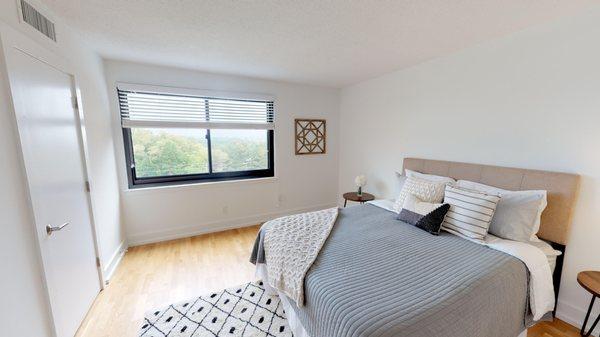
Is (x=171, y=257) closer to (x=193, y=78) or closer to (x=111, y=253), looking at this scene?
(x=111, y=253)

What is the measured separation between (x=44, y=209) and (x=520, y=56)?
3.58 m

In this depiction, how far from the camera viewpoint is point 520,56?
6.35 ft

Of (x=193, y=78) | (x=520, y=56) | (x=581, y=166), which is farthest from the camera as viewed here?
(x=193, y=78)

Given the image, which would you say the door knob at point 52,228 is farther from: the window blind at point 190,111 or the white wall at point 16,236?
the window blind at point 190,111

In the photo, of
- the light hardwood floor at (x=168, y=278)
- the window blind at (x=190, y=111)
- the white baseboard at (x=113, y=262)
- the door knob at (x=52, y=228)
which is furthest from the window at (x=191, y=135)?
the door knob at (x=52, y=228)

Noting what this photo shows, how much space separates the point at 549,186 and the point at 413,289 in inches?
57.9

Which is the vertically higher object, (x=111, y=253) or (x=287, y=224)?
(x=287, y=224)

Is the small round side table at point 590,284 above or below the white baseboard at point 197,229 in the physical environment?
above

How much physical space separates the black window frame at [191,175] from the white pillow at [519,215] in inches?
111

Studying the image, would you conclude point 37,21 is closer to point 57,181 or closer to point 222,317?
point 57,181

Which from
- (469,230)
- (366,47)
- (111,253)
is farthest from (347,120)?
(111,253)

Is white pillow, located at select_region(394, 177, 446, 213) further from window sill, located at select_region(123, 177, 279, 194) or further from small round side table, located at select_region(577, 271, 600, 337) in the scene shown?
window sill, located at select_region(123, 177, 279, 194)

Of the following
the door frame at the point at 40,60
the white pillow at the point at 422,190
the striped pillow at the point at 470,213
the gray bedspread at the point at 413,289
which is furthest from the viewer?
the white pillow at the point at 422,190

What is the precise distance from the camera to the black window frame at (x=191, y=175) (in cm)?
289
